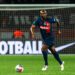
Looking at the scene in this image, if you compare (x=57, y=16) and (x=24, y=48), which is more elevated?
(x=57, y=16)

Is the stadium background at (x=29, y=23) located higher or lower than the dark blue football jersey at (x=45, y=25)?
lower

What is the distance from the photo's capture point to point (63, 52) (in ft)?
55.0

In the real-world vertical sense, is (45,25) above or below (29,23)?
above

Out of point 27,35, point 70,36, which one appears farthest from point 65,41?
point 27,35

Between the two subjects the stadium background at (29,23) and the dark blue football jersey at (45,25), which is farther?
the stadium background at (29,23)

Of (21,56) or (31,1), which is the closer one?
(21,56)

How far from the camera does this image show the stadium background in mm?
16500

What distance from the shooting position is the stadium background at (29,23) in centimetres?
1650

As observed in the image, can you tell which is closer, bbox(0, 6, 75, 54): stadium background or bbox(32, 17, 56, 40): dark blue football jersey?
bbox(32, 17, 56, 40): dark blue football jersey

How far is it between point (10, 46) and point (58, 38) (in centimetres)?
212

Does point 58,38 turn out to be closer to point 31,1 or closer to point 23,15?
point 23,15

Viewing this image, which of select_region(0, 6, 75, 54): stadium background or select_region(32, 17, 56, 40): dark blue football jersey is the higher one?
select_region(32, 17, 56, 40): dark blue football jersey

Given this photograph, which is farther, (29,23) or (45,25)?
(29,23)

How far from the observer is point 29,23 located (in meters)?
16.9
